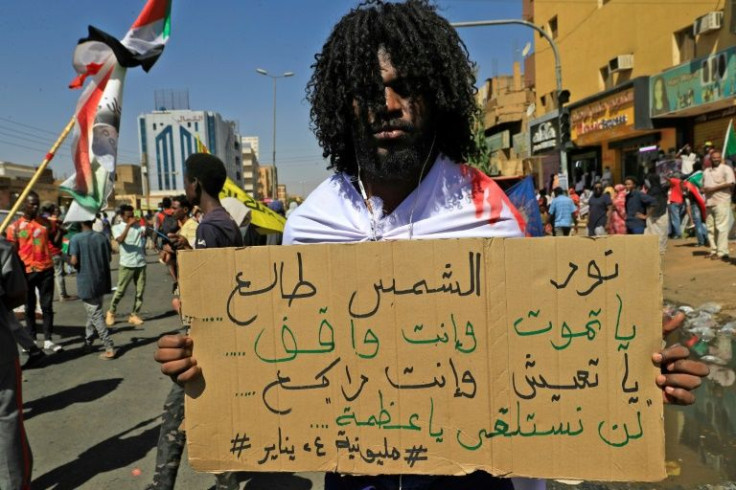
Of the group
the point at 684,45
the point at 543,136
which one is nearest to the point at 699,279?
the point at 684,45

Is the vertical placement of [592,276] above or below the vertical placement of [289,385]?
above

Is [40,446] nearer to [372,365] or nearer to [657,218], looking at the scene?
[372,365]

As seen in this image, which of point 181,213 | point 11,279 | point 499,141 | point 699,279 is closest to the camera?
point 11,279

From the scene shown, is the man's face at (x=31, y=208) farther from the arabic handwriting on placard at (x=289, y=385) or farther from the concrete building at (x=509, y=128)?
the concrete building at (x=509, y=128)

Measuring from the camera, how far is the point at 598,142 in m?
22.5

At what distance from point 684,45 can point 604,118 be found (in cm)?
400

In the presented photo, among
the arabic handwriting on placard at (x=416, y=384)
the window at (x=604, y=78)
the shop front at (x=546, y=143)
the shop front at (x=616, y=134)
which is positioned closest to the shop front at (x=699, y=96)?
the shop front at (x=616, y=134)

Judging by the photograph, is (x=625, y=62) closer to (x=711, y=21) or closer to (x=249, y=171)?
(x=711, y=21)

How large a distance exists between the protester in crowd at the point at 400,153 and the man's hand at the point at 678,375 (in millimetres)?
544

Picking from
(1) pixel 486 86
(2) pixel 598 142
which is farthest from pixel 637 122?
(1) pixel 486 86

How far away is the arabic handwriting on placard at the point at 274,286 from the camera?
1.62 m

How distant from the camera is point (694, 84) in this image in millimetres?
15359

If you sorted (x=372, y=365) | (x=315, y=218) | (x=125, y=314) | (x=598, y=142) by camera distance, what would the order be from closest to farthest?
(x=372, y=365)
(x=315, y=218)
(x=125, y=314)
(x=598, y=142)

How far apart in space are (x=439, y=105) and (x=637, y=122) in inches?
726
